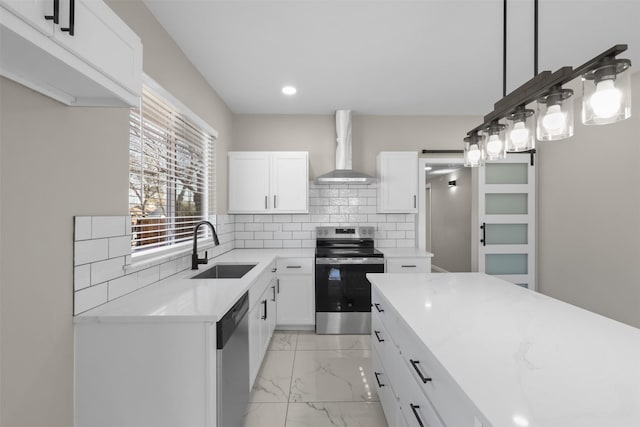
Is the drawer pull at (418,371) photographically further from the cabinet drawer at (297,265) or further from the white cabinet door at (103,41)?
the cabinet drawer at (297,265)

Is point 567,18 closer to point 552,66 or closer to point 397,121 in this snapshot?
point 552,66

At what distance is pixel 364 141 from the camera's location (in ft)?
14.0

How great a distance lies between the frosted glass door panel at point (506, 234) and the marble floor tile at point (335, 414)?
9.60 ft

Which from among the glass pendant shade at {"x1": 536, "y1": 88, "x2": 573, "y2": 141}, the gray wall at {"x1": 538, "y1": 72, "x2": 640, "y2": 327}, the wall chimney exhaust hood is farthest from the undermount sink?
the gray wall at {"x1": 538, "y1": 72, "x2": 640, "y2": 327}

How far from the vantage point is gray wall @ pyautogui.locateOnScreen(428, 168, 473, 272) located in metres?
6.01

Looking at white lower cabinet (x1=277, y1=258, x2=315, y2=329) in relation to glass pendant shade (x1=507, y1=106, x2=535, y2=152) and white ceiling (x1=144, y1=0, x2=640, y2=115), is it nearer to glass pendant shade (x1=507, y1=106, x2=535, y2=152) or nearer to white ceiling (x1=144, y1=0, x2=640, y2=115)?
white ceiling (x1=144, y1=0, x2=640, y2=115)

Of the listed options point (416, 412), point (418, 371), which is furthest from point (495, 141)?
point (416, 412)

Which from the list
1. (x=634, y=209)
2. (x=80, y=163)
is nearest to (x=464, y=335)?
(x=80, y=163)

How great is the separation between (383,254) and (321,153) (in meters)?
1.58

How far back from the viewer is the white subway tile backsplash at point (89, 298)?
1.43 meters

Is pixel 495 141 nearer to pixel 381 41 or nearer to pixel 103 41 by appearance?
pixel 381 41

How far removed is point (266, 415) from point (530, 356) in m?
1.83

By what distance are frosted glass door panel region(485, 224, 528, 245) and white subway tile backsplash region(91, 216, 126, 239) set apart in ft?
13.8

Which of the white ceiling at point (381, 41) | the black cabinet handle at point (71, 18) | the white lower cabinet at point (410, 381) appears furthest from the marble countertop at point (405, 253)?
the black cabinet handle at point (71, 18)
